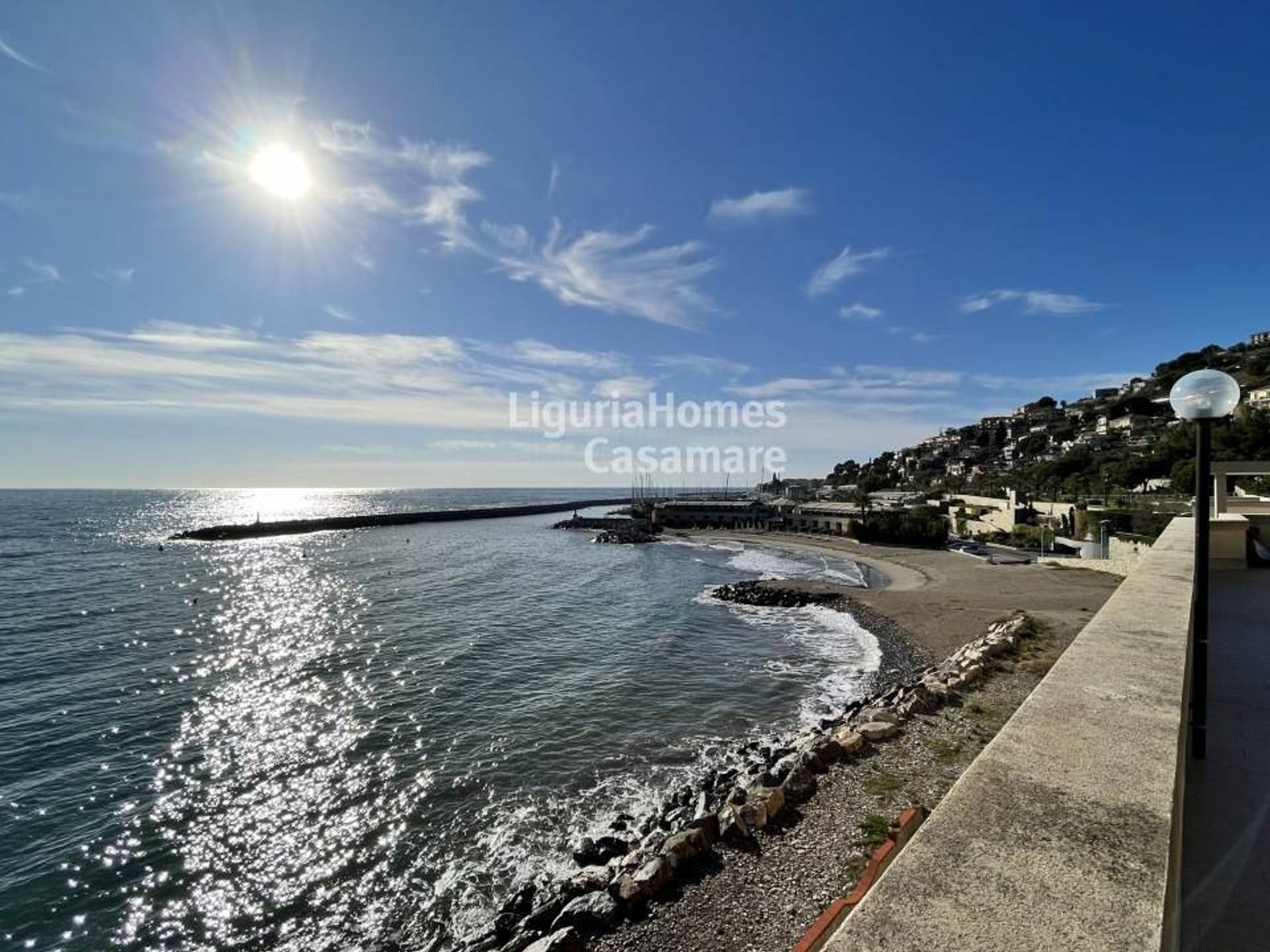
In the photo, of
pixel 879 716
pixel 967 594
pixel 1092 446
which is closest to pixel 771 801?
pixel 879 716

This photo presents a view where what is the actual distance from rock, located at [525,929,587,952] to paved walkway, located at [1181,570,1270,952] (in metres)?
5.58

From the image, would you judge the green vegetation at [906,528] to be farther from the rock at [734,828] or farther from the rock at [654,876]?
the rock at [654,876]

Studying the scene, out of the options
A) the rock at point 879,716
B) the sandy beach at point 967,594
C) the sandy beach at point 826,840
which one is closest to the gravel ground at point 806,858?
the sandy beach at point 826,840

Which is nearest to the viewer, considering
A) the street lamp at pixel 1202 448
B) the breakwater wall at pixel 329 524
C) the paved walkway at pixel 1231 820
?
the paved walkway at pixel 1231 820

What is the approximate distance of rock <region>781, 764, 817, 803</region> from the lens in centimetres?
864

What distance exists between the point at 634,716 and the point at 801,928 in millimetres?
8914

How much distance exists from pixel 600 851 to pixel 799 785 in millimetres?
3164

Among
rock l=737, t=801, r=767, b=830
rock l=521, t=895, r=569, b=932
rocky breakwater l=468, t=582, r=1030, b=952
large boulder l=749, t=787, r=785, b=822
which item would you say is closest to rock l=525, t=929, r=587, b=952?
rocky breakwater l=468, t=582, r=1030, b=952

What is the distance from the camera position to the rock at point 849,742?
990 centimetres

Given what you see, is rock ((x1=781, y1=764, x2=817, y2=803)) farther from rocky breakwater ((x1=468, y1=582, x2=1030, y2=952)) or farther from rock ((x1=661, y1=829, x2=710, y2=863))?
rock ((x1=661, y1=829, x2=710, y2=863))

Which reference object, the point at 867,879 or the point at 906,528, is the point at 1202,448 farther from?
the point at 906,528

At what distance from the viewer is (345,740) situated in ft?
45.1

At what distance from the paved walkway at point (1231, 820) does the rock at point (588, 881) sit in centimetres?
630

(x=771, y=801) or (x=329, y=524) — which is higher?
(x=771, y=801)
